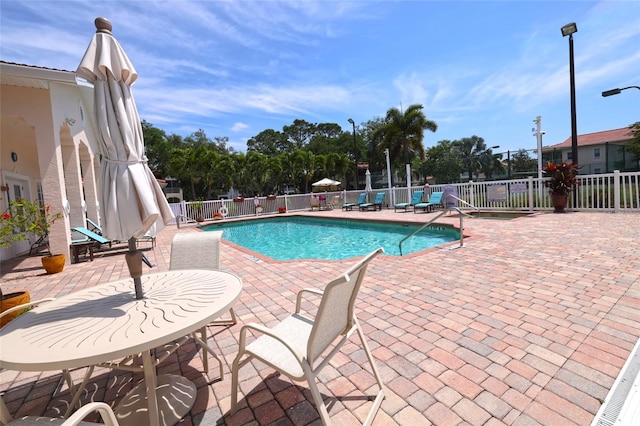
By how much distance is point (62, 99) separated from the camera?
21.4 feet

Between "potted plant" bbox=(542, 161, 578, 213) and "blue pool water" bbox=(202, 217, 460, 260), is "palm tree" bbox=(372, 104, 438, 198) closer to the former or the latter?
"blue pool water" bbox=(202, 217, 460, 260)

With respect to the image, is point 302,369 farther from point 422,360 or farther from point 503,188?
point 503,188

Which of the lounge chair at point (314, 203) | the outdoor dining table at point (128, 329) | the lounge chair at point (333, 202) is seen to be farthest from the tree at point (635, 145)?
the outdoor dining table at point (128, 329)

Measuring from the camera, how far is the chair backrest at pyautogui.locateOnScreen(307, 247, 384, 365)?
1.27 m

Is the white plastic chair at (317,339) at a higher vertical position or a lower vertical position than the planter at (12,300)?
higher

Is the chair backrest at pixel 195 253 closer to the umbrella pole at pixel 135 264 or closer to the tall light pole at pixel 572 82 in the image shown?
the umbrella pole at pixel 135 264

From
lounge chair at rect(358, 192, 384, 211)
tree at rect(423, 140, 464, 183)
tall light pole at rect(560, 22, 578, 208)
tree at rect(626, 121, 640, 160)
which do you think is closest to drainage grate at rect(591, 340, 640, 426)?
tall light pole at rect(560, 22, 578, 208)

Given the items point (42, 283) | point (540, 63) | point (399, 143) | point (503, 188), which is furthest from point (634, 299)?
point (399, 143)

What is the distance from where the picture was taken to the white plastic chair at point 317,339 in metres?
1.28

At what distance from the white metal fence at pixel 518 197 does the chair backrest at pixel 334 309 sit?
6054 millimetres

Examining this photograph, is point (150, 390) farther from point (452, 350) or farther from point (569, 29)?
point (569, 29)

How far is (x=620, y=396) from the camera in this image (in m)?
1.55

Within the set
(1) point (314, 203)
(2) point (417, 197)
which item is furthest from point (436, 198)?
(1) point (314, 203)

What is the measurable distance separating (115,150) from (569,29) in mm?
12565
